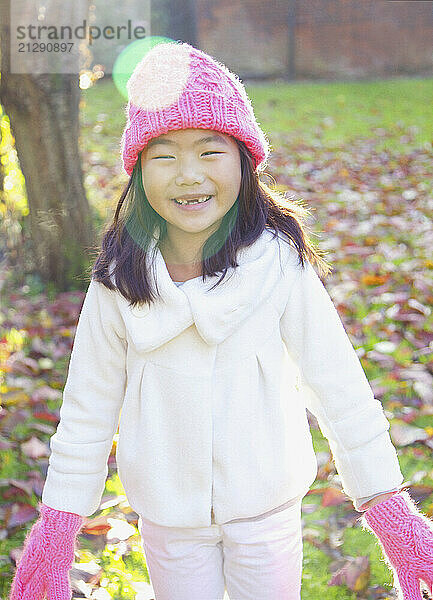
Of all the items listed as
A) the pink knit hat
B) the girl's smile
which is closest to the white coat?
the girl's smile

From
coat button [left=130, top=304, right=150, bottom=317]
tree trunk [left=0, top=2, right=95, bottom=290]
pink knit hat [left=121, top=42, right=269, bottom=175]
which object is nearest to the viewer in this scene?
pink knit hat [left=121, top=42, right=269, bottom=175]

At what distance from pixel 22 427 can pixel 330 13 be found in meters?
11.3

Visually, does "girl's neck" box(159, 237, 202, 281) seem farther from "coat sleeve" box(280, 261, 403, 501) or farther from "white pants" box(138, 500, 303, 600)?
"white pants" box(138, 500, 303, 600)

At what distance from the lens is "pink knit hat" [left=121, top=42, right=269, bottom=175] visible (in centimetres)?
149

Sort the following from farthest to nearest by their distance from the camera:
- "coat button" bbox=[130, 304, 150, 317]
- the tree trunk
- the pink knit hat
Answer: the tree trunk, "coat button" bbox=[130, 304, 150, 317], the pink knit hat

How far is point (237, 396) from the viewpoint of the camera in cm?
159

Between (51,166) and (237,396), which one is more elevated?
(237,396)

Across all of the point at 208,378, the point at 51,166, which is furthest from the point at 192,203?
the point at 51,166

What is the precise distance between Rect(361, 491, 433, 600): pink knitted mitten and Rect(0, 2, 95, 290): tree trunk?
9.27 ft

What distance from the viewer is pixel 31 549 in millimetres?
1642

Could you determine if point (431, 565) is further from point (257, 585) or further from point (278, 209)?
point (278, 209)

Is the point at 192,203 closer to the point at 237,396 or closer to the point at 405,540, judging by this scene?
the point at 237,396

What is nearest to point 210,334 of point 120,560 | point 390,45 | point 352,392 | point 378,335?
point 352,392

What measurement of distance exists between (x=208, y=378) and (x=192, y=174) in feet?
1.44
